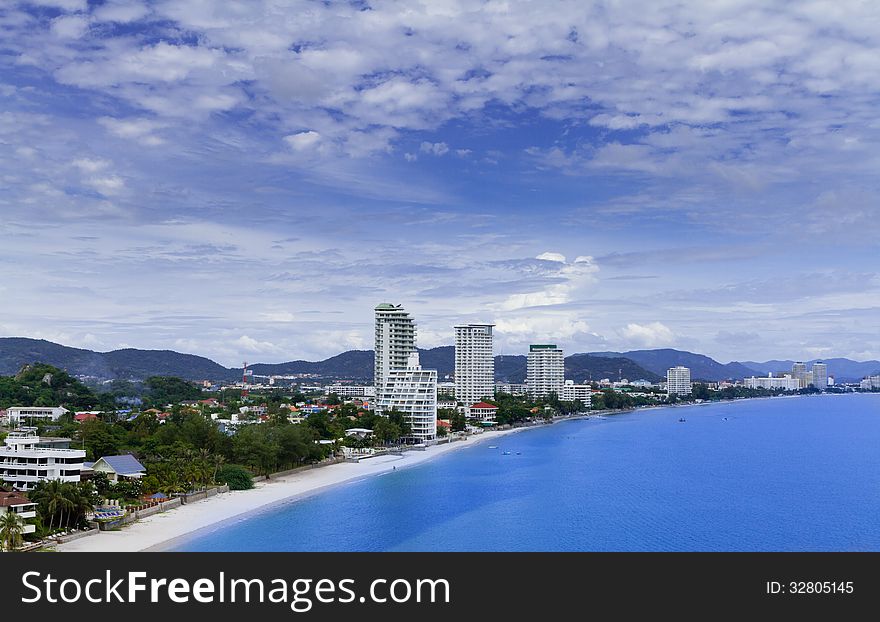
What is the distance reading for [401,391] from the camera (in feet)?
191

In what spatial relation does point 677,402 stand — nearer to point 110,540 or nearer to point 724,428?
point 724,428

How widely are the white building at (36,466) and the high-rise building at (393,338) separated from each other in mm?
43992

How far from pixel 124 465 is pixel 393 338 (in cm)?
4265

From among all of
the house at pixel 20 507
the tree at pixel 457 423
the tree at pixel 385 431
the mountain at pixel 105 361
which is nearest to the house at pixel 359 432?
the tree at pixel 385 431

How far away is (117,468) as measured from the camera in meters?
29.8

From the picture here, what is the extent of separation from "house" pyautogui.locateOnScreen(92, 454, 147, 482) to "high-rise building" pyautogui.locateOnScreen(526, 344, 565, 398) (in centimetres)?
8675

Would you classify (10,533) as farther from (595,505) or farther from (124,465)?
(595,505)

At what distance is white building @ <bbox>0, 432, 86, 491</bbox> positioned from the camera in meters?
27.5

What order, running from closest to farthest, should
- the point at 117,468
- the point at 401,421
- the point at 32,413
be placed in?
the point at 117,468, the point at 32,413, the point at 401,421

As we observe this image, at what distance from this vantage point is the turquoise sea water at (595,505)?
2481 cm

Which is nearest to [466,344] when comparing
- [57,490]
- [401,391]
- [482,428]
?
[482,428]

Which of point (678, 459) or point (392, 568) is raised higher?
point (392, 568)

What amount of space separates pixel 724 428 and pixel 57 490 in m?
69.9

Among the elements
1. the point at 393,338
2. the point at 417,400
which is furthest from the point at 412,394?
the point at 393,338
